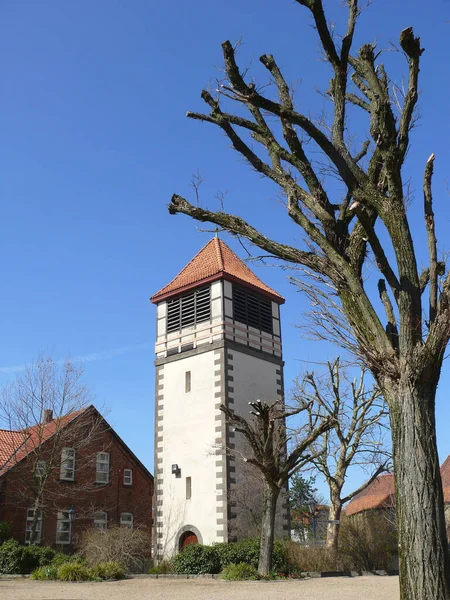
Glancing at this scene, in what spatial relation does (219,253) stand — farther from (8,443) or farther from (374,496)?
(374,496)

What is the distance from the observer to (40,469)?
29.3 m

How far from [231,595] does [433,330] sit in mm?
10040

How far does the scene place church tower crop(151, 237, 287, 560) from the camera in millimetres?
26484

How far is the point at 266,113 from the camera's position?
848 cm

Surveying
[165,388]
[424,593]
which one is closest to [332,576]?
[165,388]

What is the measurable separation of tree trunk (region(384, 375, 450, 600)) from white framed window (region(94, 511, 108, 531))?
2775cm

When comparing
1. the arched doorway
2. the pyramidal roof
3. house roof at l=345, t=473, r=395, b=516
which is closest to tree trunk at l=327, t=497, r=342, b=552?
the arched doorway

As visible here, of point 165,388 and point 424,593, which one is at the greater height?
Answer: point 165,388

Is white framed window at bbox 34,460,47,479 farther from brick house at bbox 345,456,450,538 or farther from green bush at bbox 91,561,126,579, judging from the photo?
brick house at bbox 345,456,450,538

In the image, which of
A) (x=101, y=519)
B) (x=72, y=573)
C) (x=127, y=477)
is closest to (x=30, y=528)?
(x=101, y=519)

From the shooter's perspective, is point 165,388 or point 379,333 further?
point 165,388

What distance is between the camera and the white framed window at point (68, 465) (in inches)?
1215

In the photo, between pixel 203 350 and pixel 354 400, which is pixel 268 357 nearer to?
pixel 203 350

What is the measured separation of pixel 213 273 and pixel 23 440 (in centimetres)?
1254
